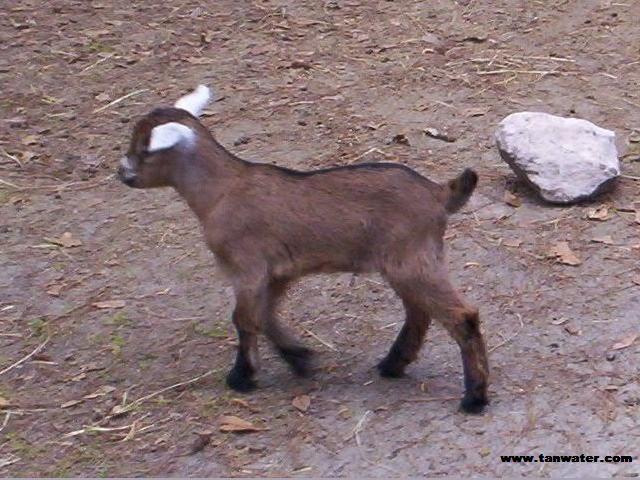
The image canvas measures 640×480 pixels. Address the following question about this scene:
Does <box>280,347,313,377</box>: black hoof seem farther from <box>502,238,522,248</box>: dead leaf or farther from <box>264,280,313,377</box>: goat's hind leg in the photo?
<box>502,238,522,248</box>: dead leaf

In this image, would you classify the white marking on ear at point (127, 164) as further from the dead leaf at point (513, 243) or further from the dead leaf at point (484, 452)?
the dead leaf at point (513, 243)

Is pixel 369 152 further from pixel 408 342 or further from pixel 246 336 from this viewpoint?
pixel 246 336

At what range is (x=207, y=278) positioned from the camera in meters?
5.95

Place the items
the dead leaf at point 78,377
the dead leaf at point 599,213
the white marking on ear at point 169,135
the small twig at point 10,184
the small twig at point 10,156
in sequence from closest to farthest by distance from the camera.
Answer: the white marking on ear at point 169,135
the dead leaf at point 78,377
the dead leaf at point 599,213
the small twig at point 10,184
the small twig at point 10,156

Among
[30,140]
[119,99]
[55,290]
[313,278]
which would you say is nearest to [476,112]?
[313,278]

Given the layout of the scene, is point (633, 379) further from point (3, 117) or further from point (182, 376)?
point (3, 117)

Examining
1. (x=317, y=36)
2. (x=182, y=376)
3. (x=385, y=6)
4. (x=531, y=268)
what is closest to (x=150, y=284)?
(x=182, y=376)

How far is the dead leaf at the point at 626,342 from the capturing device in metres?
4.97

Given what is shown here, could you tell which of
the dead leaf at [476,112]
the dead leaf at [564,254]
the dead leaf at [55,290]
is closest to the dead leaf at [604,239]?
the dead leaf at [564,254]

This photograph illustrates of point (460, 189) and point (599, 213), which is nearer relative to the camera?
point (460, 189)

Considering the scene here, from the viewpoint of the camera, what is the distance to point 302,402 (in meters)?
4.78

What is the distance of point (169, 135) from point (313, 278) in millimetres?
1338

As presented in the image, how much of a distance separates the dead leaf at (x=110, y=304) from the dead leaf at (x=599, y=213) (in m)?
2.35

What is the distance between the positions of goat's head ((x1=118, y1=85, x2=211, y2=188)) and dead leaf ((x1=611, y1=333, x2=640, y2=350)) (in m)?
1.88
